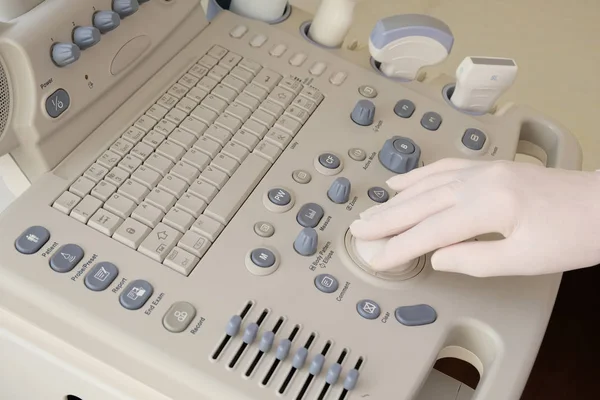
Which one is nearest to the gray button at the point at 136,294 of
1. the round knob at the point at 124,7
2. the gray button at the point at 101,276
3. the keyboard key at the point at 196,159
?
the gray button at the point at 101,276

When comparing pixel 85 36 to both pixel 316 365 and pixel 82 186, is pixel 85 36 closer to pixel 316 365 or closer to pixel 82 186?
pixel 82 186

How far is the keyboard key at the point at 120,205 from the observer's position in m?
0.50

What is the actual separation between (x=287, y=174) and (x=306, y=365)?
0.56 ft

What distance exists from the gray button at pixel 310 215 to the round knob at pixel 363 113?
0.11m

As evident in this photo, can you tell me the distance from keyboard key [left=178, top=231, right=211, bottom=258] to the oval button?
16 cm

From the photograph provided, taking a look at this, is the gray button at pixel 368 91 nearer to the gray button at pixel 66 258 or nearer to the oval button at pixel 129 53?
the oval button at pixel 129 53

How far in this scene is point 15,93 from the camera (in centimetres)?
49

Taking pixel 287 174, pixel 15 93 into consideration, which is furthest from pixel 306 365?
pixel 15 93

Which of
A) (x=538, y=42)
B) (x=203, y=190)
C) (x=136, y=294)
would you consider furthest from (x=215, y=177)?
(x=538, y=42)

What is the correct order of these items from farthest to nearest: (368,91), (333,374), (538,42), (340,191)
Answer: (538,42)
(368,91)
(340,191)
(333,374)

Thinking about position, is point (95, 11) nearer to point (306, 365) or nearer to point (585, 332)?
point (306, 365)

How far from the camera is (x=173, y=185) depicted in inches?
20.6

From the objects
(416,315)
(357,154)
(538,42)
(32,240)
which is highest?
(538,42)

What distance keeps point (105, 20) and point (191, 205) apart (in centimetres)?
16
